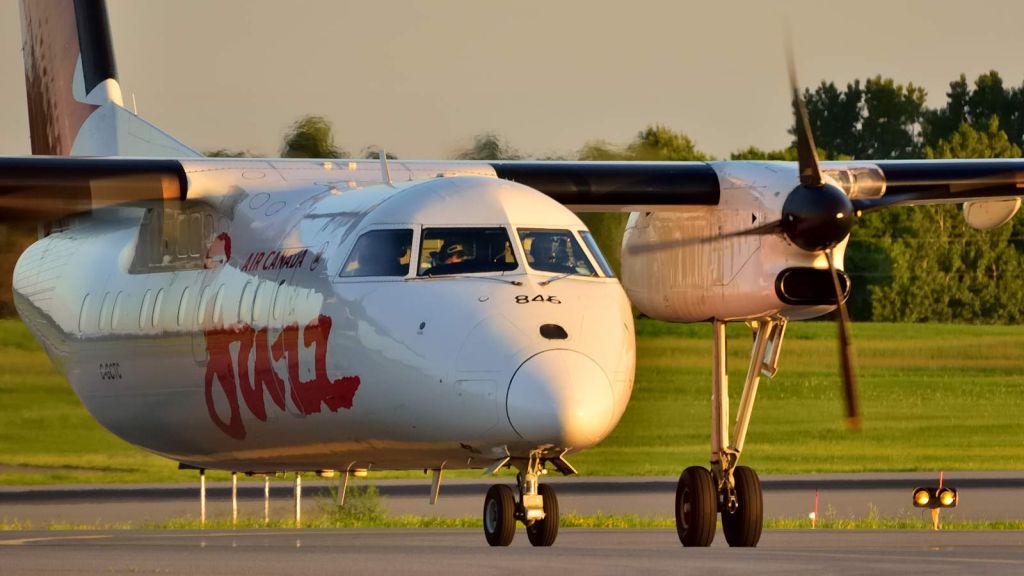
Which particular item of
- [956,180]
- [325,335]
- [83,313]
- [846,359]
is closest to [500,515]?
[325,335]

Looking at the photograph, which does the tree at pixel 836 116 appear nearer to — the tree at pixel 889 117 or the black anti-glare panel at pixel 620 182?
the tree at pixel 889 117

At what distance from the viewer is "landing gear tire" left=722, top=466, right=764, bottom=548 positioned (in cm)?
1900

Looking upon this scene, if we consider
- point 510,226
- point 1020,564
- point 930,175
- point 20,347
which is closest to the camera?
point 1020,564

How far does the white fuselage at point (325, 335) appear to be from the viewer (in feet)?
45.7

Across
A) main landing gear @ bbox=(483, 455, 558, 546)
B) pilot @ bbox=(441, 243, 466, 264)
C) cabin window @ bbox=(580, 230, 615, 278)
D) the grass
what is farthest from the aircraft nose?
the grass

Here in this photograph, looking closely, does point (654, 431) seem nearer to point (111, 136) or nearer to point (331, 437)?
point (111, 136)

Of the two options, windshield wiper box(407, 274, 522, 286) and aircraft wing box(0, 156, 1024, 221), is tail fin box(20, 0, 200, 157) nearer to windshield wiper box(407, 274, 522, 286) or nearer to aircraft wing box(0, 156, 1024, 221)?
aircraft wing box(0, 156, 1024, 221)

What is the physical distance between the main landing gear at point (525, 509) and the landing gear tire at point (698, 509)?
307 cm

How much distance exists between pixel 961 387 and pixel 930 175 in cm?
4449

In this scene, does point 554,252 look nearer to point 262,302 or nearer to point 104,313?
point 262,302

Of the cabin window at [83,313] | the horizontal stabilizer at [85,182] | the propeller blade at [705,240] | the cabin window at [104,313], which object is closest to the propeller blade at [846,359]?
the propeller blade at [705,240]

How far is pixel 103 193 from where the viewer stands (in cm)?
1867

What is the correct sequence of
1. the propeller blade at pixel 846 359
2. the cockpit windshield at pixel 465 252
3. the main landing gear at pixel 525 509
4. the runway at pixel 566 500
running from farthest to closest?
the runway at pixel 566 500 < the propeller blade at pixel 846 359 < the cockpit windshield at pixel 465 252 < the main landing gear at pixel 525 509

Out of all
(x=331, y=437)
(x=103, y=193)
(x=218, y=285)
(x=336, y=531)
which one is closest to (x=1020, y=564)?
(x=331, y=437)
